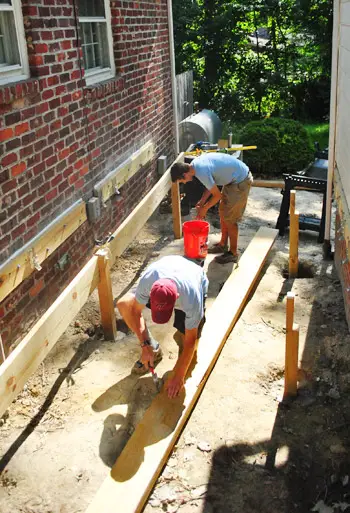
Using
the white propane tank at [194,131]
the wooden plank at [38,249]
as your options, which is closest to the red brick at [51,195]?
the wooden plank at [38,249]

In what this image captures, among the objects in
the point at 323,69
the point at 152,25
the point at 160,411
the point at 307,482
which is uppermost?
the point at 152,25

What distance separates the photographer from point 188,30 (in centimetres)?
1511

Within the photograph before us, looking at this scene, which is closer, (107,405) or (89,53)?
(107,405)

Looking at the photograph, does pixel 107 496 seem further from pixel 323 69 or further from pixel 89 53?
pixel 323 69

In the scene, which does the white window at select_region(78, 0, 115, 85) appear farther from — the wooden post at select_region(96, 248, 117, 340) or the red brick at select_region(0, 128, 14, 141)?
the wooden post at select_region(96, 248, 117, 340)

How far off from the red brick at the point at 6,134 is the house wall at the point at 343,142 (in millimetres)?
3068

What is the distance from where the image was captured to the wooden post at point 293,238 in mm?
6570

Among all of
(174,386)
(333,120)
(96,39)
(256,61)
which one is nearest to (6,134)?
(174,386)

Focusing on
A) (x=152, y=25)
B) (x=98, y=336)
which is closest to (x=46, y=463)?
(x=98, y=336)

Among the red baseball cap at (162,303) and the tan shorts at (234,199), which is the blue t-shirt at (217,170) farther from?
the red baseball cap at (162,303)

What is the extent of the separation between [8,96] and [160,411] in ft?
8.72

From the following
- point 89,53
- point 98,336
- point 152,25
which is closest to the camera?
point 98,336

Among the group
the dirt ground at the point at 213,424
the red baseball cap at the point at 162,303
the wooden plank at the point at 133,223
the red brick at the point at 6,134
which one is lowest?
the dirt ground at the point at 213,424

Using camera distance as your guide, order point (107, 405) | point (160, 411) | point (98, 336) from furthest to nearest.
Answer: point (98, 336)
point (107, 405)
point (160, 411)
